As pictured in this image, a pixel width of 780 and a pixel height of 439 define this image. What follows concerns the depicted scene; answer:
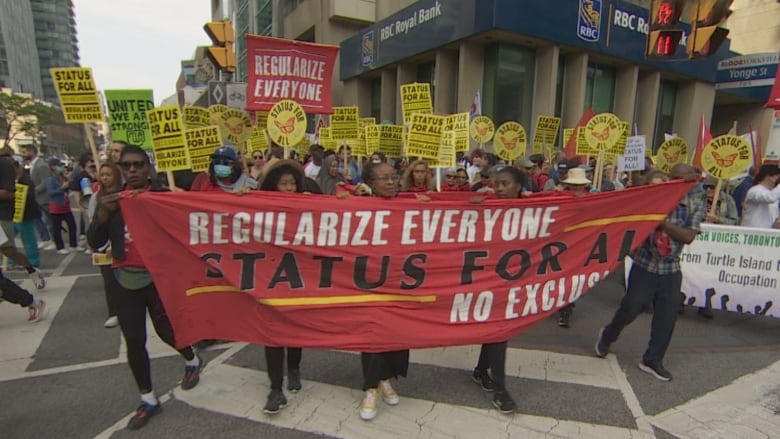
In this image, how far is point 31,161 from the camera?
9.06 metres

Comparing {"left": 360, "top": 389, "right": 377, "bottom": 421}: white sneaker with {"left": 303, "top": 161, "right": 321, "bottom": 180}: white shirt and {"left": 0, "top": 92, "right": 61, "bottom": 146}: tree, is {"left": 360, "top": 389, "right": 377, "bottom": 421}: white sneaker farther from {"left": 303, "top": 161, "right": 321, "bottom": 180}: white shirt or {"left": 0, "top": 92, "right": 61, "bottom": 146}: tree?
{"left": 0, "top": 92, "right": 61, "bottom": 146}: tree

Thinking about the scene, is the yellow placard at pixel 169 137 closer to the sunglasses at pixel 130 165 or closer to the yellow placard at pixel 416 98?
the sunglasses at pixel 130 165

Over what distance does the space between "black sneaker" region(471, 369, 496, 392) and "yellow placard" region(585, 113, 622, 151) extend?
4941 millimetres

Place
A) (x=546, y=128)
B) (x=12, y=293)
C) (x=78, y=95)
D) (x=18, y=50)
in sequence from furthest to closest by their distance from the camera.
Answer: (x=18, y=50) → (x=546, y=128) → (x=12, y=293) → (x=78, y=95)

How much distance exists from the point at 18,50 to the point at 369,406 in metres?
132

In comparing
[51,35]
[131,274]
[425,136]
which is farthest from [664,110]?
[51,35]

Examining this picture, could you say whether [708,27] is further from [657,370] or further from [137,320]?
[137,320]

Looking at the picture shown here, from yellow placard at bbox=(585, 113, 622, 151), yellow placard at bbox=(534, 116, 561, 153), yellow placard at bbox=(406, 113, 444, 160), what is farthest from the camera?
yellow placard at bbox=(534, 116, 561, 153)

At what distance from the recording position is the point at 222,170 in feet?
12.8

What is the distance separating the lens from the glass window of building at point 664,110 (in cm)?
1986

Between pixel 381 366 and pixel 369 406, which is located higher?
pixel 381 366

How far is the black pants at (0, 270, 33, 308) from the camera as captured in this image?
4480 mm

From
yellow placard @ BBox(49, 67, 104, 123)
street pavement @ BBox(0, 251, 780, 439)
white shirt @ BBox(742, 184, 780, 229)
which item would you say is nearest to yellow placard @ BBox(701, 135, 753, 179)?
white shirt @ BBox(742, 184, 780, 229)

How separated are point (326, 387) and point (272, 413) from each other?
53cm
